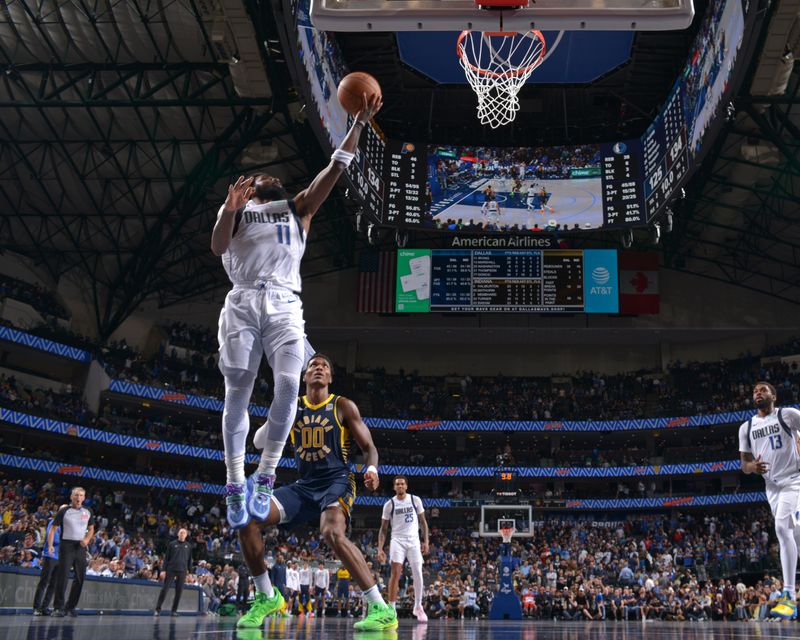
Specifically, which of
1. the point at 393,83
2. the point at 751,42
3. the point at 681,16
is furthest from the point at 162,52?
the point at 681,16

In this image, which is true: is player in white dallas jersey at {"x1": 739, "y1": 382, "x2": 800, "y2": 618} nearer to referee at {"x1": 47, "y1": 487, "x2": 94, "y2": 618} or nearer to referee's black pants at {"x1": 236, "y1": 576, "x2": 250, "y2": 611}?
referee at {"x1": 47, "y1": 487, "x2": 94, "y2": 618}

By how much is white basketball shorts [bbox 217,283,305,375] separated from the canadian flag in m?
31.4

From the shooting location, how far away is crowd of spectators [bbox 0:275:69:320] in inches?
1296

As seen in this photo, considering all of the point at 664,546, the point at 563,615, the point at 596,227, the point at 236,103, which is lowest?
the point at 563,615

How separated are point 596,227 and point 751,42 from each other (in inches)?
354

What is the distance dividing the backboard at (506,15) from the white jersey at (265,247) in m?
3.68

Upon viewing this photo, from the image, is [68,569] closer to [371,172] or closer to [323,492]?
[323,492]

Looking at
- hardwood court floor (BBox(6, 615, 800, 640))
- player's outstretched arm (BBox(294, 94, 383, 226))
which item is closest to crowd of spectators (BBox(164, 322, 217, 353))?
hardwood court floor (BBox(6, 615, 800, 640))

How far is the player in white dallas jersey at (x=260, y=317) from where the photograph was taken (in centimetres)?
527

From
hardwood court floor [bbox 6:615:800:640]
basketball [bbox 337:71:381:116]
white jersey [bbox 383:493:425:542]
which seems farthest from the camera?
white jersey [bbox 383:493:425:542]

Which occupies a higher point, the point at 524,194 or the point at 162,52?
the point at 162,52

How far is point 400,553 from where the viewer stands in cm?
1266

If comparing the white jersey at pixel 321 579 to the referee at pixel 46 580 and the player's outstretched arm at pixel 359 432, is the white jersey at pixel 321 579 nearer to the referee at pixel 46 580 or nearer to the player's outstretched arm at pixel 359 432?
the referee at pixel 46 580

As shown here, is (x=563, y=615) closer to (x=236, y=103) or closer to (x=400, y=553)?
(x=400, y=553)
